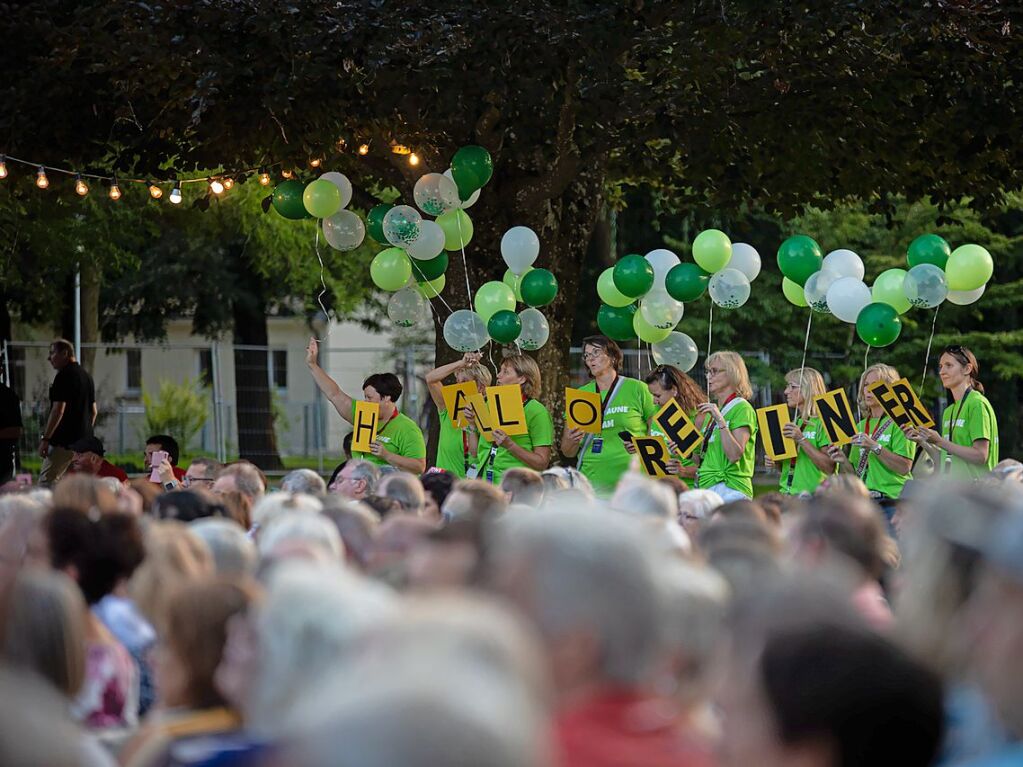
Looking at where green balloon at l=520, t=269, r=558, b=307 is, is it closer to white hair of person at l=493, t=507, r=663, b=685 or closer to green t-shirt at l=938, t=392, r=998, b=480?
green t-shirt at l=938, t=392, r=998, b=480

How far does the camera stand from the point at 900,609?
12.0 ft

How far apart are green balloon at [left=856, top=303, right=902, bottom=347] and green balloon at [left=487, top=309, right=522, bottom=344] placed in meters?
2.54

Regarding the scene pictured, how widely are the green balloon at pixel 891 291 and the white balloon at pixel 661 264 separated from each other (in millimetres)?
1570

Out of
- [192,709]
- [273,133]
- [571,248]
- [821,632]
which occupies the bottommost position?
[192,709]

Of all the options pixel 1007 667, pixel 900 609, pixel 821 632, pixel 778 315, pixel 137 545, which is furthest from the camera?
pixel 778 315

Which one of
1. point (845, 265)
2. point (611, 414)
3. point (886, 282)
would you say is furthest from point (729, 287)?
point (611, 414)

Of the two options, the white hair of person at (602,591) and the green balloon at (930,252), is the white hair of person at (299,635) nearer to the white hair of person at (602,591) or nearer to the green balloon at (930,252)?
the white hair of person at (602,591)

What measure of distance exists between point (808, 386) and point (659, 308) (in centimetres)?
174

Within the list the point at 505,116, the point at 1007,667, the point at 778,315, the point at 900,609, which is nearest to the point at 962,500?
the point at 900,609

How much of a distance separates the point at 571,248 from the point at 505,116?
2046mm

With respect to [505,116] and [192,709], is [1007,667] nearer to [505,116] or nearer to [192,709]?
[192,709]

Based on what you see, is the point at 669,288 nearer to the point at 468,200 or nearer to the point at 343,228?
the point at 468,200

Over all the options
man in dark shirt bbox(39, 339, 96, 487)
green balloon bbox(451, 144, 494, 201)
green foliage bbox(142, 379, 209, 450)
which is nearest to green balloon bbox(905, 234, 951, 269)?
green balloon bbox(451, 144, 494, 201)

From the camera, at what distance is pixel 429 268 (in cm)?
1234
